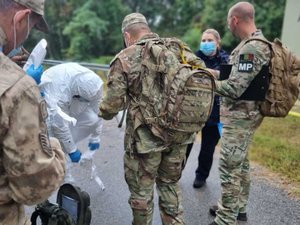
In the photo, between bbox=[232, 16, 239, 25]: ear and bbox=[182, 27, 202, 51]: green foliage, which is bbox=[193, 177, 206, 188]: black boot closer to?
bbox=[232, 16, 239, 25]: ear

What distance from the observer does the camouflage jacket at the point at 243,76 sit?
2975mm

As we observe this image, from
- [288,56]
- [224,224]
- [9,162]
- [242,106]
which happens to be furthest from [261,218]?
[9,162]

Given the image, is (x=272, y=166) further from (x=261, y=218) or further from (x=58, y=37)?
(x=58, y=37)

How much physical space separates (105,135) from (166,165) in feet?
12.1

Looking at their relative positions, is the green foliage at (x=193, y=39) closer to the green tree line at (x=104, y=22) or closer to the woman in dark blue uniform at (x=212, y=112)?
the green tree line at (x=104, y=22)

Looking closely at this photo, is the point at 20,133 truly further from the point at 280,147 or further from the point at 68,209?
the point at 280,147

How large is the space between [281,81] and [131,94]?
1289 mm

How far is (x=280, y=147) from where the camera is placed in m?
5.62

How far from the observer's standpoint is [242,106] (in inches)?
124

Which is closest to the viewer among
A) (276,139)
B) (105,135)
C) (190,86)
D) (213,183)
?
(190,86)

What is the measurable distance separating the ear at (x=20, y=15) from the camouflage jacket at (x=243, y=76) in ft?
6.30

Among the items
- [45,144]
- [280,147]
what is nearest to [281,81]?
[45,144]

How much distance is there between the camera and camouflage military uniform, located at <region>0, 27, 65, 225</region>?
138 cm

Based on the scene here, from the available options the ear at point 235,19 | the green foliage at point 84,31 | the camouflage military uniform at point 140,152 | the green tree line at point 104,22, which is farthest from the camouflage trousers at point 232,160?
the green foliage at point 84,31
